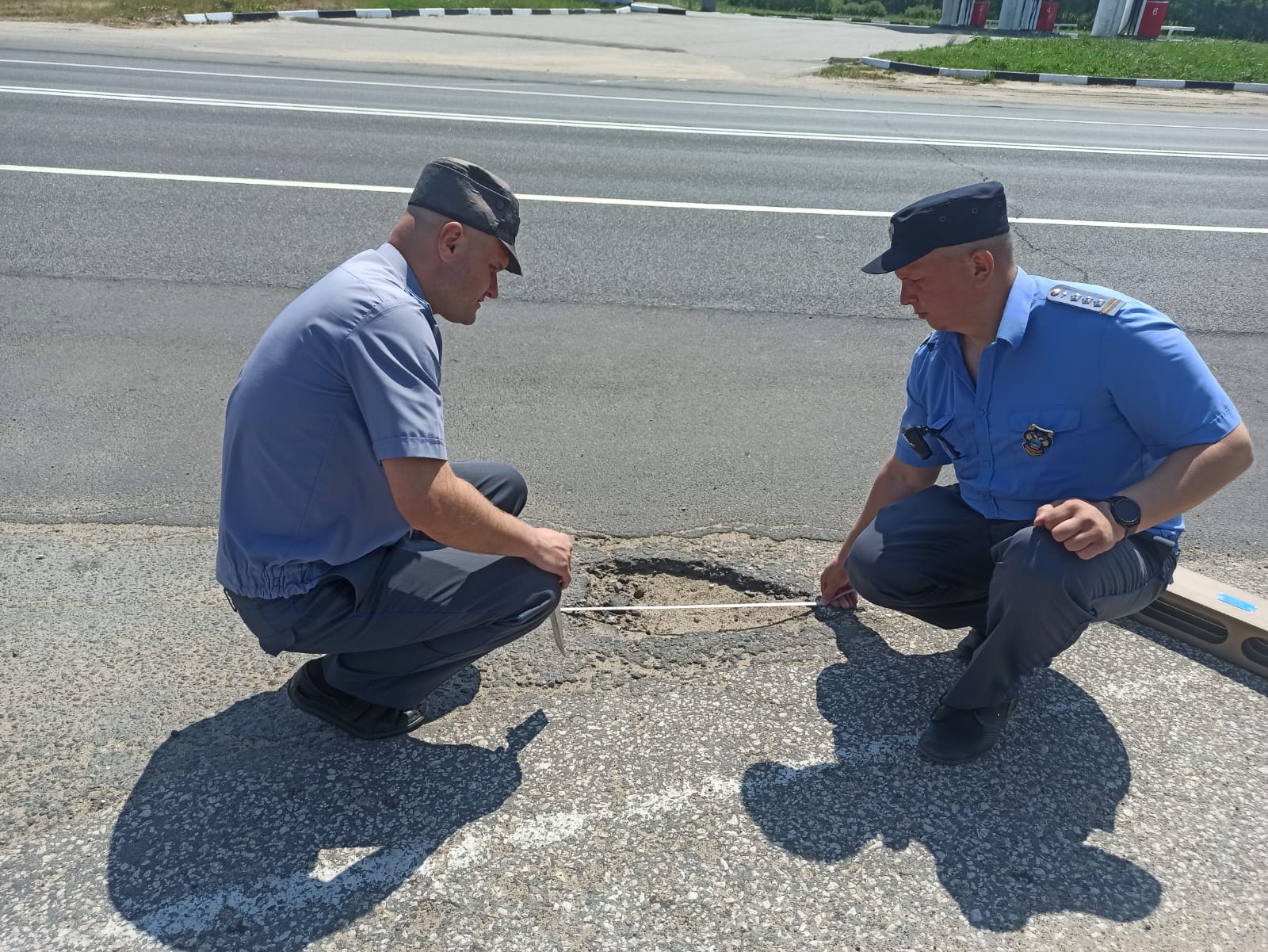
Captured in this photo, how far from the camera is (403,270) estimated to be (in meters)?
2.30

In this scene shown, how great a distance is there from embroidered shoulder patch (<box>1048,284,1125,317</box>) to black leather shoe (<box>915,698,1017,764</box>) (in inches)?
42.5

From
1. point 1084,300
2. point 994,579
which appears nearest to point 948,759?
point 994,579

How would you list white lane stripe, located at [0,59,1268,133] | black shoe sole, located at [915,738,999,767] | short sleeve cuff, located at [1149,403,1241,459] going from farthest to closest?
white lane stripe, located at [0,59,1268,133] < black shoe sole, located at [915,738,999,767] < short sleeve cuff, located at [1149,403,1241,459]

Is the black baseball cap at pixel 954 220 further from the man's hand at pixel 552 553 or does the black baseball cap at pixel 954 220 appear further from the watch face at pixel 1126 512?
the man's hand at pixel 552 553

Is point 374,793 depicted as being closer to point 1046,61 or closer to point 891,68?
point 891,68

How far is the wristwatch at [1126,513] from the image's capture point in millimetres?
2350

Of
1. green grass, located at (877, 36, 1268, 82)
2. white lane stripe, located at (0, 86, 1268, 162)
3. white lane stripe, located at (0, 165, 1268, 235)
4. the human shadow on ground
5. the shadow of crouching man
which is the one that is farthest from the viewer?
green grass, located at (877, 36, 1268, 82)

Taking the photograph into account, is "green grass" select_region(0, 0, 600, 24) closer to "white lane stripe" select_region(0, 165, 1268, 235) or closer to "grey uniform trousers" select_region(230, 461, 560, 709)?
"white lane stripe" select_region(0, 165, 1268, 235)

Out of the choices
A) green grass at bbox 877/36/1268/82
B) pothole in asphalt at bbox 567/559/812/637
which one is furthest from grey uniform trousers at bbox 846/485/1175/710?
green grass at bbox 877/36/1268/82

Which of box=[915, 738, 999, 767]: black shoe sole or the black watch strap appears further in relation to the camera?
box=[915, 738, 999, 767]: black shoe sole

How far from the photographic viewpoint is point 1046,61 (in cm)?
1992

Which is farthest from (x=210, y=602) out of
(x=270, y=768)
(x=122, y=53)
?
(x=122, y=53)

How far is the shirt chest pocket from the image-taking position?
101 inches

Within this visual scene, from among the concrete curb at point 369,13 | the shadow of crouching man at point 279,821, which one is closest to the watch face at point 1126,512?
the shadow of crouching man at point 279,821
